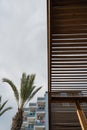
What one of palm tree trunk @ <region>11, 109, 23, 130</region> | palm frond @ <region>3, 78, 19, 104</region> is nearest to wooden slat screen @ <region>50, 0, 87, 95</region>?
palm tree trunk @ <region>11, 109, 23, 130</region>

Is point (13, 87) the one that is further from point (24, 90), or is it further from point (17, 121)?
point (17, 121)

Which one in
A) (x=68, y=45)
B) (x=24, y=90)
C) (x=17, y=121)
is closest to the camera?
(x=68, y=45)

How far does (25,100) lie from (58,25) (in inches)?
482

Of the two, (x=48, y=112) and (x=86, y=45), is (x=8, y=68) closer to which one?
(x=48, y=112)

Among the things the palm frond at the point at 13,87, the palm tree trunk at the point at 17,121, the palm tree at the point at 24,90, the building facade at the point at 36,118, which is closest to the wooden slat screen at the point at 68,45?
the palm tree trunk at the point at 17,121

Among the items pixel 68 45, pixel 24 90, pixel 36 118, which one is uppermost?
pixel 36 118

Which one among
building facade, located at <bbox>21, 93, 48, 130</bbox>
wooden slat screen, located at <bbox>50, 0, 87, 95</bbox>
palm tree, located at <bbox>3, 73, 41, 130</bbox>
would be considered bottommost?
wooden slat screen, located at <bbox>50, 0, 87, 95</bbox>

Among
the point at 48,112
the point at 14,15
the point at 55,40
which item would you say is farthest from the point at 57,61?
the point at 14,15

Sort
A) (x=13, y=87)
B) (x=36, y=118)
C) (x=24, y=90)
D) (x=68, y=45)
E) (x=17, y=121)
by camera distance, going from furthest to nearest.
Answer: (x=36, y=118) → (x=13, y=87) → (x=24, y=90) → (x=17, y=121) → (x=68, y=45)

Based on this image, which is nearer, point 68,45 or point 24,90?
point 68,45

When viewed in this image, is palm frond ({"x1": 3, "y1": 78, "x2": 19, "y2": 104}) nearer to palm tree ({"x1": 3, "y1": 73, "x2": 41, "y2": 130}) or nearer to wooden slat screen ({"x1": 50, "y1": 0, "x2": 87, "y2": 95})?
palm tree ({"x1": 3, "y1": 73, "x2": 41, "y2": 130})

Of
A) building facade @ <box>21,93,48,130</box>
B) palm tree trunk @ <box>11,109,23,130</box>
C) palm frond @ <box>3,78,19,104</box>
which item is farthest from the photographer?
building facade @ <box>21,93,48,130</box>

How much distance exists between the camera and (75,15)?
5367 millimetres

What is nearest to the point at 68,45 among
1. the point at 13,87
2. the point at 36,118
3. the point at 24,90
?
the point at 24,90
